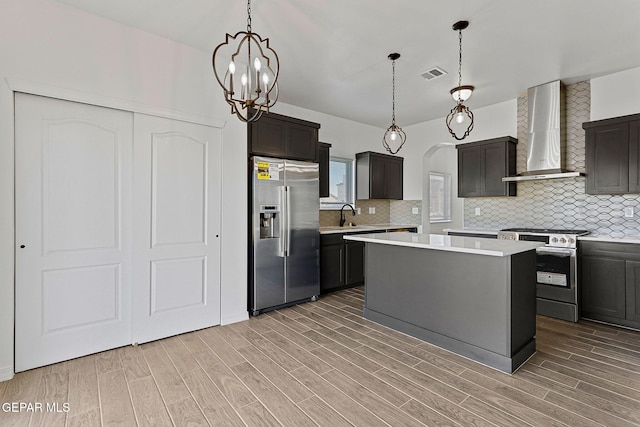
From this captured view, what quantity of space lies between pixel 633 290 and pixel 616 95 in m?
2.31

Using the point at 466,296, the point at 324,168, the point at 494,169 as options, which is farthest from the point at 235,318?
the point at 494,169

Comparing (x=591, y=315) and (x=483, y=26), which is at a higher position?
(x=483, y=26)

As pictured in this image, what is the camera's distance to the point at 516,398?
6.78 ft

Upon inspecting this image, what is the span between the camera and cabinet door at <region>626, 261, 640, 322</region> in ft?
10.6

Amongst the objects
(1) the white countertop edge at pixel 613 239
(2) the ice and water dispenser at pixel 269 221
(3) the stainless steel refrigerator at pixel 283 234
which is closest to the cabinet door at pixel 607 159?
(1) the white countertop edge at pixel 613 239

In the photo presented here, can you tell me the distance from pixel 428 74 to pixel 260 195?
99.4 inches

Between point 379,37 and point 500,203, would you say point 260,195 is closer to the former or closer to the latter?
point 379,37

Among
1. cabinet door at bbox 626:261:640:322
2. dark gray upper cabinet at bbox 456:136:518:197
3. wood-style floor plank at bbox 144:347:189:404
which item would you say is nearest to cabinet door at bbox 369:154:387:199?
dark gray upper cabinet at bbox 456:136:518:197

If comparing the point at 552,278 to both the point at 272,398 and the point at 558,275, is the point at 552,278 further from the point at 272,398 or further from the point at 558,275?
the point at 272,398

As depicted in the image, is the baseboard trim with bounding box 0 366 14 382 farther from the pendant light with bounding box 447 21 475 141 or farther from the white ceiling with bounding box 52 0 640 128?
the pendant light with bounding box 447 21 475 141

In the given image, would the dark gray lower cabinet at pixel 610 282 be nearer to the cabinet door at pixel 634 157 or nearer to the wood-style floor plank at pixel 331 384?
the wood-style floor plank at pixel 331 384

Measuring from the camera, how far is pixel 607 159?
366cm

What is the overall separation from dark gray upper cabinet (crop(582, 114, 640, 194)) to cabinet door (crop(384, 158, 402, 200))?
284 cm

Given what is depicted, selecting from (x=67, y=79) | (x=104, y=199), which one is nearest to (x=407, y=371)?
(x=104, y=199)
